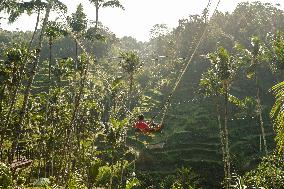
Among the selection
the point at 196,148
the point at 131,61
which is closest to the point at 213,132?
the point at 196,148

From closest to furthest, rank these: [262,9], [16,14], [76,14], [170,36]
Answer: [16,14]
[76,14]
[262,9]
[170,36]

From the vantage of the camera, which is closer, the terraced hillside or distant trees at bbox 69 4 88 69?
distant trees at bbox 69 4 88 69

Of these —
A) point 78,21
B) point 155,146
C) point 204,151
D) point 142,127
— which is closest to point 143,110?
point 155,146

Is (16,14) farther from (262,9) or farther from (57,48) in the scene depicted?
(262,9)

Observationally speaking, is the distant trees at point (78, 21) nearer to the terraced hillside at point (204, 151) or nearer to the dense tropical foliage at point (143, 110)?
the dense tropical foliage at point (143, 110)

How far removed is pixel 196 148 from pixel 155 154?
4.46m

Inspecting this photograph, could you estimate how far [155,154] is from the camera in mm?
40000

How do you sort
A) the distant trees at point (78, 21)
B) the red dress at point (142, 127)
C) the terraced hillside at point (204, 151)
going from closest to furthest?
the red dress at point (142, 127) < the distant trees at point (78, 21) < the terraced hillside at point (204, 151)

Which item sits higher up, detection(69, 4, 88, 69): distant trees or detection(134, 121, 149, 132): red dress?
detection(69, 4, 88, 69): distant trees

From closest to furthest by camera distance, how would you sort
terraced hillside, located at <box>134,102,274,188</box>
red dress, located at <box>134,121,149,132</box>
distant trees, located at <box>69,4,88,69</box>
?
red dress, located at <box>134,121,149,132</box> < distant trees, located at <box>69,4,88,69</box> < terraced hillside, located at <box>134,102,274,188</box>

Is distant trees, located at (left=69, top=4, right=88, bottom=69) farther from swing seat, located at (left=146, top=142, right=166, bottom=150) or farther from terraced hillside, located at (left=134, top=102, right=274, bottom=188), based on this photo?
swing seat, located at (left=146, top=142, right=166, bottom=150)

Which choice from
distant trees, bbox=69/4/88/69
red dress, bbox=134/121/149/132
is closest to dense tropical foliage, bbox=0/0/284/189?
distant trees, bbox=69/4/88/69

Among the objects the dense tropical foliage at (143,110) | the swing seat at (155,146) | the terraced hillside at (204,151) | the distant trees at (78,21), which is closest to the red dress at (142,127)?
the dense tropical foliage at (143,110)

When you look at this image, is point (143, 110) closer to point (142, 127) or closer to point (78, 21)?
point (78, 21)
